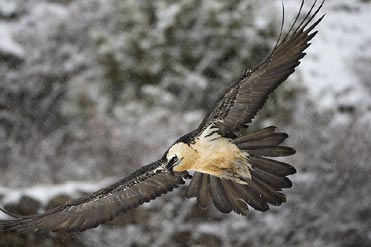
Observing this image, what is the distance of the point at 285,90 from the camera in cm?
971

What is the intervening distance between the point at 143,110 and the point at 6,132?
81.0 inches

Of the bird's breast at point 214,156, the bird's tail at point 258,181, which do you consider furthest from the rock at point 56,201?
the bird's breast at point 214,156

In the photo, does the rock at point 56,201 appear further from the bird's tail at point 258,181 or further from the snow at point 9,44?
the bird's tail at point 258,181

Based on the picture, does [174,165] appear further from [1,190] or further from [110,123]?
[110,123]

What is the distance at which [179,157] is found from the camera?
5.18 metres

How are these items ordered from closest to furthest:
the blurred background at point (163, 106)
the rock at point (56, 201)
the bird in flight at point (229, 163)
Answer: the bird in flight at point (229, 163) → the rock at point (56, 201) → the blurred background at point (163, 106)

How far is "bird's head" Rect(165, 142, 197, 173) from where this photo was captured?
5172 millimetres

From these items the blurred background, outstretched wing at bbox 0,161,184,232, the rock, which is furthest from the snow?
outstretched wing at bbox 0,161,184,232

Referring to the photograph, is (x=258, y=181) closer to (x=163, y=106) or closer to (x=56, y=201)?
(x=56, y=201)

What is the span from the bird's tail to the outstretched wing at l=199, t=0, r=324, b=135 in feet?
0.63

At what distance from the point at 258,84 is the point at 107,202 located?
1.71 meters

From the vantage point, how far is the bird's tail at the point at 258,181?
17.0ft

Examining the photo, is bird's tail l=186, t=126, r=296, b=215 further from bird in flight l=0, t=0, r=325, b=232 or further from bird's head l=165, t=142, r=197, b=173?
bird's head l=165, t=142, r=197, b=173

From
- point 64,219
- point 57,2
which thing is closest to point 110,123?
point 57,2
